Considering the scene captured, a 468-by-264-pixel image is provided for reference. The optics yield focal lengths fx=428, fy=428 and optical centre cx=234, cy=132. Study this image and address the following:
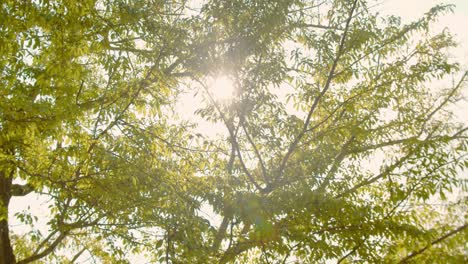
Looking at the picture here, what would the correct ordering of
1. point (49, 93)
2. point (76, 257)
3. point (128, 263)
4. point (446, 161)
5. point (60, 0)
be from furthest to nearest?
point (76, 257) → point (128, 263) → point (49, 93) → point (446, 161) → point (60, 0)

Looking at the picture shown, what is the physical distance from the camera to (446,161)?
14.6ft

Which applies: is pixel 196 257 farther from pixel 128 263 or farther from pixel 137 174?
pixel 128 263

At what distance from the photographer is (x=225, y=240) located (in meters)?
5.13

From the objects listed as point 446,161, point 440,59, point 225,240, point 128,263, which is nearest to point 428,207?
point 446,161

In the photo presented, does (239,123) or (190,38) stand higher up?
(190,38)

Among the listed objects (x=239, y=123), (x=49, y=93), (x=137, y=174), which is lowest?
(x=137, y=174)

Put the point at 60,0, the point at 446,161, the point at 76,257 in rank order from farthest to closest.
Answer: the point at 76,257, the point at 446,161, the point at 60,0

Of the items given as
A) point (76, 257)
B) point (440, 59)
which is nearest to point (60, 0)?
point (440, 59)

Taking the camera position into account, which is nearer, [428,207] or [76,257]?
[428,207]

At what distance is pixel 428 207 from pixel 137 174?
143 inches

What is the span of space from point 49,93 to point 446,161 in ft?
14.6

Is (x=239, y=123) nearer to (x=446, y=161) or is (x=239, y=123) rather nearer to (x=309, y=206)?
(x=309, y=206)

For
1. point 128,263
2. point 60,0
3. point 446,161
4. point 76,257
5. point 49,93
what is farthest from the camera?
point 76,257

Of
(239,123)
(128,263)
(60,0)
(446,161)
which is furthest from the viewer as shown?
(128,263)
